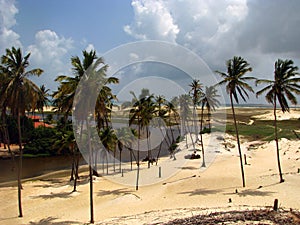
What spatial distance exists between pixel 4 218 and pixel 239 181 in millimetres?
21432

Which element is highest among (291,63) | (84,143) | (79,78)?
(291,63)

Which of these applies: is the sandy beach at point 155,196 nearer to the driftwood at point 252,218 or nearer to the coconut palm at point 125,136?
the driftwood at point 252,218

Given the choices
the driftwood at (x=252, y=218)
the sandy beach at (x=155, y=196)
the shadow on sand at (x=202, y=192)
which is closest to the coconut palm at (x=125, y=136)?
the sandy beach at (x=155, y=196)

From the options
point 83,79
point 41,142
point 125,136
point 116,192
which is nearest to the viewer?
point 83,79

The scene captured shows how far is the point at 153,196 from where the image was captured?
894 inches

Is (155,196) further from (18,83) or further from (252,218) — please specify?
(18,83)

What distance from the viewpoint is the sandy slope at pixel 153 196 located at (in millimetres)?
17750

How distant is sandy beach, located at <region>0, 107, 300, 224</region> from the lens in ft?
56.7

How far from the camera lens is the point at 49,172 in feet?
130

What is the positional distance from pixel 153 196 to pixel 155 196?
21 centimetres

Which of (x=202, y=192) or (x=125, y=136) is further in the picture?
(x=125, y=136)

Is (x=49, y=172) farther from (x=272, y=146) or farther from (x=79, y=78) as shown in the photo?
(x=272, y=146)

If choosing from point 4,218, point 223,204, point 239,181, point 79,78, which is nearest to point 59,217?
point 4,218

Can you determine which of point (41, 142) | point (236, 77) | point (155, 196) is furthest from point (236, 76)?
point (41, 142)
